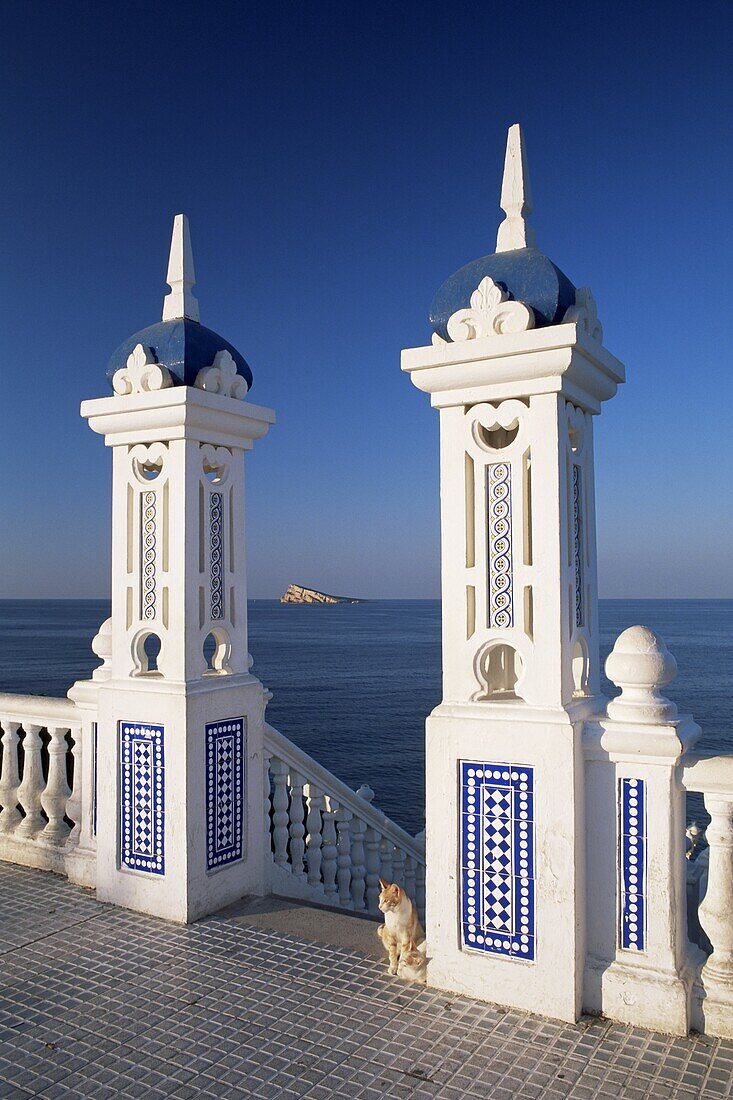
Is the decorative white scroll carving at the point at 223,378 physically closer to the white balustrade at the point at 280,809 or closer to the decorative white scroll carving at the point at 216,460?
the decorative white scroll carving at the point at 216,460

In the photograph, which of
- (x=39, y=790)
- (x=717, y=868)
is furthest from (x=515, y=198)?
(x=39, y=790)

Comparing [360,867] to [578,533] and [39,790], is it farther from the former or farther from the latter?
[578,533]

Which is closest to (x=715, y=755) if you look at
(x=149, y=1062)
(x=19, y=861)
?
(x=149, y=1062)

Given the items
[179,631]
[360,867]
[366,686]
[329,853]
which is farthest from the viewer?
[366,686]

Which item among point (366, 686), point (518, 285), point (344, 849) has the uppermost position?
point (518, 285)

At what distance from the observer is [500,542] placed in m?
3.78

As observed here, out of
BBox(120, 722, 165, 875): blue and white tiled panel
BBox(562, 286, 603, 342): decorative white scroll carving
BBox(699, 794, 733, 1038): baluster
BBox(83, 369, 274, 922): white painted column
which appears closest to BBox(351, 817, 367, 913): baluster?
BBox(83, 369, 274, 922): white painted column

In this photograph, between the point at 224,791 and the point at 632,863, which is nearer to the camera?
the point at 632,863

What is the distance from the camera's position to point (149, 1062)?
3.19 metres

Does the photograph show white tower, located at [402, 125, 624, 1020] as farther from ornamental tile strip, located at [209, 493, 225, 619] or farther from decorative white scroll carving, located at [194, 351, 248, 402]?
ornamental tile strip, located at [209, 493, 225, 619]

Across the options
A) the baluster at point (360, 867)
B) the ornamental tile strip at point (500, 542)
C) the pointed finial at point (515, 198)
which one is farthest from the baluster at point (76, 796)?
the pointed finial at point (515, 198)

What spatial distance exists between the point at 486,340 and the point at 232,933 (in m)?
3.20

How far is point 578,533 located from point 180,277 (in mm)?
2828

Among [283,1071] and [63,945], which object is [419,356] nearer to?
[283,1071]
